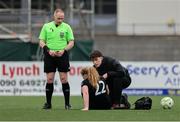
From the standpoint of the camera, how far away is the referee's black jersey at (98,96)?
13.6 metres

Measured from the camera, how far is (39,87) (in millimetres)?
22750

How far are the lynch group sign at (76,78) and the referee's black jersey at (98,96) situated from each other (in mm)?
8632

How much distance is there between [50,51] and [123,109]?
5.71ft

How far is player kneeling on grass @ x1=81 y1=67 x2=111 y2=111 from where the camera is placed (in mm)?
13445

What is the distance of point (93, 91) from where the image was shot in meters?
13.6

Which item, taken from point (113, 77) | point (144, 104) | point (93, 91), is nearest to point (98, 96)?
point (93, 91)

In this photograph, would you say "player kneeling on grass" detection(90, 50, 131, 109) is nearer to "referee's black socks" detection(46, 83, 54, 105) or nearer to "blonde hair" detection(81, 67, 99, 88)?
"blonde hair" detection(81, 67, 99, 88)

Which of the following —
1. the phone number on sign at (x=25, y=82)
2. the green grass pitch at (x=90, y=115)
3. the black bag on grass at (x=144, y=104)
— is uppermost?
the green grass pitch at (x=90, y=115)

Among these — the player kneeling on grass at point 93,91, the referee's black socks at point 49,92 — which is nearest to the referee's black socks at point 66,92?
the referee's black socks at point 49,92

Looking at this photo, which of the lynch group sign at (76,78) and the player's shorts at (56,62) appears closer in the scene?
the player's shorts at (56,62)

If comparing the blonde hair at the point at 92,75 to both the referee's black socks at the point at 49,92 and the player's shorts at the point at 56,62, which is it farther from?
the referee's black socks at the point at 49,92

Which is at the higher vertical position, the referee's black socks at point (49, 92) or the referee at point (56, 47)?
the referee at point (56, 47)

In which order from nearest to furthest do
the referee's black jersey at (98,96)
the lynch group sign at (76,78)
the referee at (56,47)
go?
the referee's black jersey at (98,96)
the referee at (56,47)
the lynch group sign at (76,78)

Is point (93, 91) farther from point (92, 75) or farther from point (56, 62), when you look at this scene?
point (56, 62)
